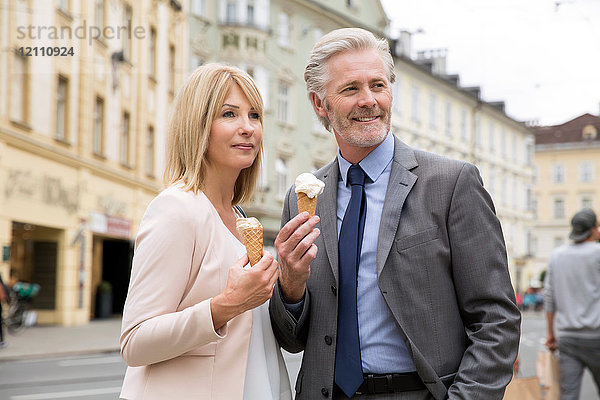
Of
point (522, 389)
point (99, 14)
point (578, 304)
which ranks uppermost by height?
point (99, 14)

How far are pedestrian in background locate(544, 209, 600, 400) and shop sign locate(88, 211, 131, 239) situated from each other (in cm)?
1761

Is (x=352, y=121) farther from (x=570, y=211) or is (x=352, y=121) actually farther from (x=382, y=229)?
(x=570, y=211)

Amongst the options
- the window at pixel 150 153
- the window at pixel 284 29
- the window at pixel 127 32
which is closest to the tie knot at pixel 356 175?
the window at pixel 127 32

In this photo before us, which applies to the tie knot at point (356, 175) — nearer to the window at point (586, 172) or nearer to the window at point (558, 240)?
the window at point (586, 172)

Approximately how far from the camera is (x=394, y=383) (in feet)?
8.50

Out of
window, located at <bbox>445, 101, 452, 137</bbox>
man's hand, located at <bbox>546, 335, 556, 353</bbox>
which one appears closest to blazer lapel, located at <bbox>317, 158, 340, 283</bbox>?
man's hand, located at <bbox>546, 335, 556, 353</bbox>

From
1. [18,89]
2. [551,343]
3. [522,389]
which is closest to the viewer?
[522,389]

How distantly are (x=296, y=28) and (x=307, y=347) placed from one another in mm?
30080

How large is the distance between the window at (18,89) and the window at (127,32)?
173 inches

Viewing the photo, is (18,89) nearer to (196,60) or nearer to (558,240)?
(196,60)

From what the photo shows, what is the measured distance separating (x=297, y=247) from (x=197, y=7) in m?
27.5

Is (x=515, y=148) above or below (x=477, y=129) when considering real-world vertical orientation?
below

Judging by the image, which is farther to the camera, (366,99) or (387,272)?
(366,99)

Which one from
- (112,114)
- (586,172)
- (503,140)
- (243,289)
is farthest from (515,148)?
(243,289)
